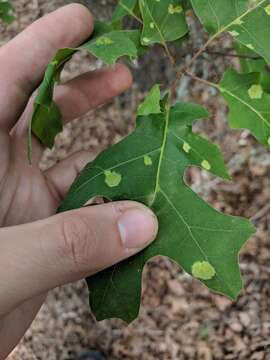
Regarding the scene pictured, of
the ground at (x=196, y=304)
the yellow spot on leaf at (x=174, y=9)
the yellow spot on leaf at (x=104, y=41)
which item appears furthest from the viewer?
the ground at (x=196, y=304)

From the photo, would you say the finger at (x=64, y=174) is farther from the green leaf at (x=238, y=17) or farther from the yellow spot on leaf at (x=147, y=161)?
the green leaf at (x=238, y=17)

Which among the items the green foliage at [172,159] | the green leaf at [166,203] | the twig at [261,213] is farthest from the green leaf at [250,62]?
the twig at [261,213]

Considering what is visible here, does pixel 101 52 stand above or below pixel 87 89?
above

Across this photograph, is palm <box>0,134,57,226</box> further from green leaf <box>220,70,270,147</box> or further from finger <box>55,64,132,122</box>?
green leaf <box>220,70,270,147</box>

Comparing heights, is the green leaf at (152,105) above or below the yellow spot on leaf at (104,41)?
below

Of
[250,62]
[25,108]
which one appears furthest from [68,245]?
[250,62]

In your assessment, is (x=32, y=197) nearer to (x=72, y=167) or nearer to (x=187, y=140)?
(x=72, y=167)

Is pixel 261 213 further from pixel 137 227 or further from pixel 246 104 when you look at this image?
pixel 137 227
